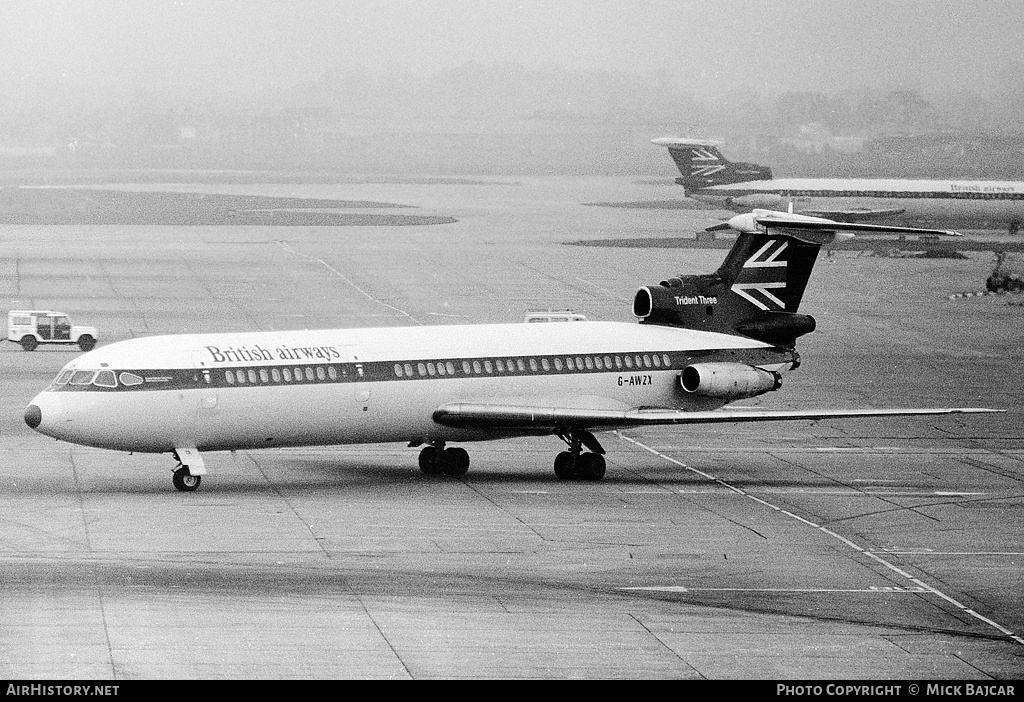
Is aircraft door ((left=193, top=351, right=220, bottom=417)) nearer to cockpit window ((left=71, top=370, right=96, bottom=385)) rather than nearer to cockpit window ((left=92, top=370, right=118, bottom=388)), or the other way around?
cockpit window ((left=92, top=370, right=118, bottom=388))

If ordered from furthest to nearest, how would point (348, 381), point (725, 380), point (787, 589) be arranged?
point (725, 380)
point (348, 381)
point (787, 589)

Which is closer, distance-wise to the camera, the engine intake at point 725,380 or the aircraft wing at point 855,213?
the engine intake at point 725,380

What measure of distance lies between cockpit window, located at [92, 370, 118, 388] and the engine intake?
39.6ft

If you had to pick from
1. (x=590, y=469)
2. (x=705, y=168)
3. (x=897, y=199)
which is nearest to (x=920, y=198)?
(x=897, y=199)

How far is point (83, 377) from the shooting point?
31.6m

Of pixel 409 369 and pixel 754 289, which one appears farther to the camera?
pixel 754 289

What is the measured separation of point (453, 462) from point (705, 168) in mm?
83870

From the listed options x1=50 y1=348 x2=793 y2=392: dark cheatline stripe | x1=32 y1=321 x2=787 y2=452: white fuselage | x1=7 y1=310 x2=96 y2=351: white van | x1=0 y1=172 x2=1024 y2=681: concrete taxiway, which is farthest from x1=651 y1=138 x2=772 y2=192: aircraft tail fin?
x1=32 y1=321 x2=787 y2=452: white fuselage

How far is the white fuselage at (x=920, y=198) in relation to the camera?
105 metres

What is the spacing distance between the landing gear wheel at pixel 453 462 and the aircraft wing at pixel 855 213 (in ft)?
232

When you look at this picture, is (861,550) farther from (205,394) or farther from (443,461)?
(205,394)

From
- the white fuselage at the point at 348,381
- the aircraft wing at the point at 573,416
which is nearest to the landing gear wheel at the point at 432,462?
the white fuselage at the point at 348,381

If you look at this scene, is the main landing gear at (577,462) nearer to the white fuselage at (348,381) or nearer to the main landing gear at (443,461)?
the white fuselage at (348,381)

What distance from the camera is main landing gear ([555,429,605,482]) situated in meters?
35.0
